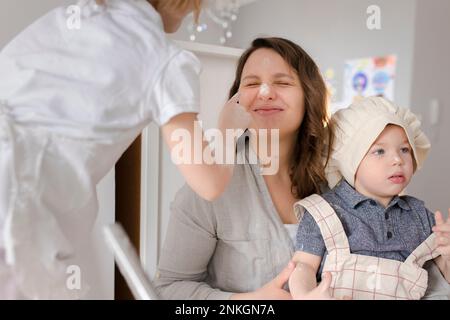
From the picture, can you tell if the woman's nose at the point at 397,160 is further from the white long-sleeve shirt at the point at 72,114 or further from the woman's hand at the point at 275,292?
the white long-sleeve shirt at the point at 72,114

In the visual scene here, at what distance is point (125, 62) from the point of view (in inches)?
23.0

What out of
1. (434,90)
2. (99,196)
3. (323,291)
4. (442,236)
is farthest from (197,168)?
(434,90)

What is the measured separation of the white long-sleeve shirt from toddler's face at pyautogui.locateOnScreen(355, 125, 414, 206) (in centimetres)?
45

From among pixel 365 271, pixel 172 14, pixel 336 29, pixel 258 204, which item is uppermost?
pixel 336 29

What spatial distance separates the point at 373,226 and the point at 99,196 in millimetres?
682

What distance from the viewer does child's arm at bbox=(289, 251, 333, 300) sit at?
68cm

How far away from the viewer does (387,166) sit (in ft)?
2.91

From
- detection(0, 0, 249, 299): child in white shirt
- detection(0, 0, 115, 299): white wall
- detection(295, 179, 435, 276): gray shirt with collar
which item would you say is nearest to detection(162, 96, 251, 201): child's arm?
detection(0, 0, 249, 299): child in white shirt

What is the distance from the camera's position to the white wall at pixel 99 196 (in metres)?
0.65

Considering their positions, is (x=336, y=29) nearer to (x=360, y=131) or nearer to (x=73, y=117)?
(x=360, y=131)

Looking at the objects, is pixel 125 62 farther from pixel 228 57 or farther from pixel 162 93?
pixel 228 57

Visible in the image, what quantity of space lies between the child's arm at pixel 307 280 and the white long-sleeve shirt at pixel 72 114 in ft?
1.10

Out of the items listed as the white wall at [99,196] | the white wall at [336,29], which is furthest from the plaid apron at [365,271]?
the white wall at [336,29]
